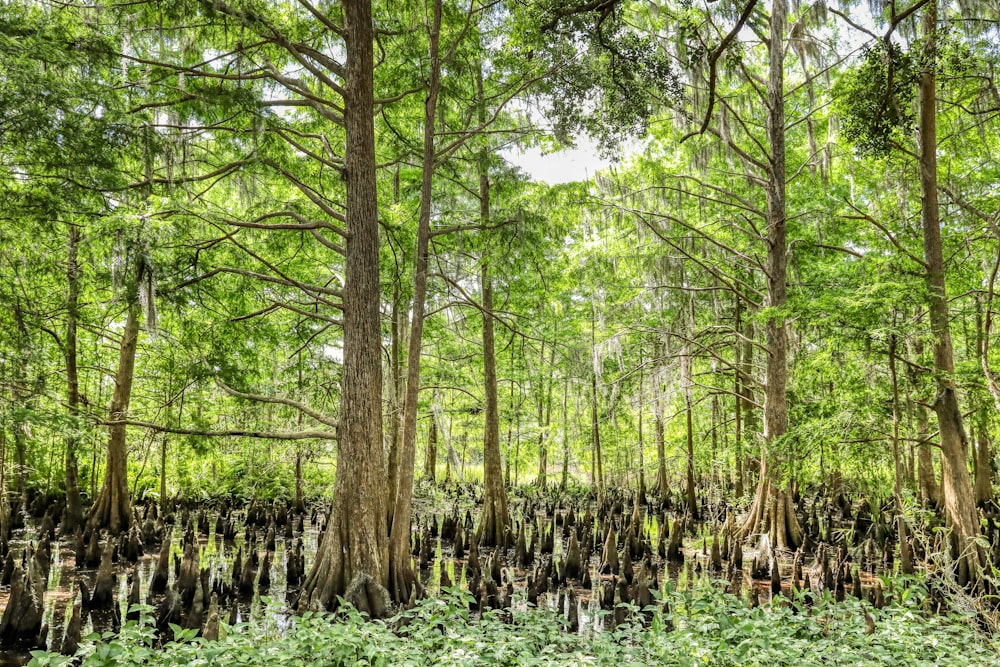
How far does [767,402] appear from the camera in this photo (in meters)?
10.7

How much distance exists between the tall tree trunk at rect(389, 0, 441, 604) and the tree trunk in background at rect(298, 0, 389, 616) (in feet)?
1.50

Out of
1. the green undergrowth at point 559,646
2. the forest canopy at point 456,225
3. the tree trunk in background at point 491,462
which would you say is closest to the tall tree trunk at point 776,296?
the forest canopy at point 456,225

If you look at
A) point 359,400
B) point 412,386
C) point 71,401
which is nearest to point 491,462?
point 412,386

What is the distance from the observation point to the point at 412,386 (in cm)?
850

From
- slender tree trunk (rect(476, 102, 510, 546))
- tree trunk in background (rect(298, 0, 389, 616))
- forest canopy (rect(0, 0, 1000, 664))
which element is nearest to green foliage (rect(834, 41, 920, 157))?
forest canopy (rect(0, 0, 1000, 664))

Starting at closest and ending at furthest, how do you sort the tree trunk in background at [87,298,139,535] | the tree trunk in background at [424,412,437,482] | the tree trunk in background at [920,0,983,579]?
1. the tree trunk in background at [920,0,983,579]
2. the tree trunk in background at [87,298,139,535]
3. the tree trunk in background at [424,412,437,482]

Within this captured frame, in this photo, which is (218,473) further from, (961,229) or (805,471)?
(961,229)

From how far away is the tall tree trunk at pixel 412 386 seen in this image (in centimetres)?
784

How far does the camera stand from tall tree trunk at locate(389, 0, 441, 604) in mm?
7840

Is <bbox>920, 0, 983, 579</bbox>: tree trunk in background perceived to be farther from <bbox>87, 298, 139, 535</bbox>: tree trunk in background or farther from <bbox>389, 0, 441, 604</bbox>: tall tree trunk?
<bbox>87, 298, 139, 535</bbox>: tree trunk in background

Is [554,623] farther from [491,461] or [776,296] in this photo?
[776,296]

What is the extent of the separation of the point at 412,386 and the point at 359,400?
48.7 inches

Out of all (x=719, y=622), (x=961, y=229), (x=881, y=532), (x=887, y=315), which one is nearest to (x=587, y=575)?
(x=719, y=622)

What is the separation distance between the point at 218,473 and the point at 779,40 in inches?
765
